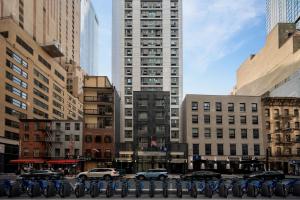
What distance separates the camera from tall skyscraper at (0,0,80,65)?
353 feet

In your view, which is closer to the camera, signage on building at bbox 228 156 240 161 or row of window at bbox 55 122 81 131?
signage on building at bbox 228 156 240 161

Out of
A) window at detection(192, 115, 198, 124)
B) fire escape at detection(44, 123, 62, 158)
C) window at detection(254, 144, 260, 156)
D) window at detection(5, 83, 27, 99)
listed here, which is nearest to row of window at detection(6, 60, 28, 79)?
window at detection(5, 83, 27, 99)

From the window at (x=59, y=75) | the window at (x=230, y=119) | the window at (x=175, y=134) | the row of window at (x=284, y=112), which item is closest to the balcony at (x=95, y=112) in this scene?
→ the window at (x=230, y=119)

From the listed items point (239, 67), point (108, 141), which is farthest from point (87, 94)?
point (239, 67)

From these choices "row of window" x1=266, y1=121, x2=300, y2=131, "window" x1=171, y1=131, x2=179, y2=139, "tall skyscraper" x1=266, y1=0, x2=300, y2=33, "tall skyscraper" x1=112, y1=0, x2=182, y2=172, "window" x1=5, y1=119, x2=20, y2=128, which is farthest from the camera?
"tall skyscraper" x1=266, y1=0, x2=300, y2=33

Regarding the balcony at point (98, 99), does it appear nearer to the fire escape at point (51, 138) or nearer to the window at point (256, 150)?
the fire escape at point (51, 138)

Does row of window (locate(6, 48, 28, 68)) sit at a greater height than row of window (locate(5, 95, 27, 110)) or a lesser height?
greater

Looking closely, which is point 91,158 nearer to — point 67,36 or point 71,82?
point 71,82

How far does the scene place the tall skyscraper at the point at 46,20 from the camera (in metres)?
107

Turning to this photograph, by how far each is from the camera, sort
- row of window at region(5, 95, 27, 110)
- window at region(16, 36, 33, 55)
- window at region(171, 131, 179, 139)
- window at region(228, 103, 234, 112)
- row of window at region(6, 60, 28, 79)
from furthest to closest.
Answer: window at region(171, 131, 179, 139), window at region(16, 36, 33, 55), row of window at region(6, 60, 28, 79), row of window at region(5, 95, 27, 110), window at region(228, 103, 234, 112)

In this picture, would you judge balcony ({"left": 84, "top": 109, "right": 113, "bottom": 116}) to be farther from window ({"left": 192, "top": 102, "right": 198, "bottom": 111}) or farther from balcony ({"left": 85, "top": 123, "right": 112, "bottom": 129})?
window ({"left": 192, "top": 102, "right": 198, "bottom": 111})

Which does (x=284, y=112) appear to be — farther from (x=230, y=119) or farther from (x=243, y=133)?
(x=230, y=119)

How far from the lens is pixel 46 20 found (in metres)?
138

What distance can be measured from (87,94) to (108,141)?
1098cm
